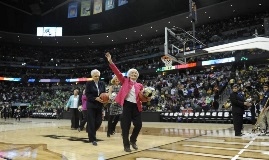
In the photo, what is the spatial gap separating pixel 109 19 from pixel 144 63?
780cm

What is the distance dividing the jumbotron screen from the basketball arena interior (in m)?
0.14

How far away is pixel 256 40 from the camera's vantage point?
473 inches

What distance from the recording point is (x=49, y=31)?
112 feet

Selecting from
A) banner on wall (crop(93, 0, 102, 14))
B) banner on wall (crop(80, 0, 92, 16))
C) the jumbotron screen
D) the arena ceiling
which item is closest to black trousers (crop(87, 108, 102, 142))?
the arena ceiling

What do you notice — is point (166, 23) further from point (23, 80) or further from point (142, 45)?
point (23, 80)

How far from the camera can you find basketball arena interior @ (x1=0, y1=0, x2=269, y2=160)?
929 cm

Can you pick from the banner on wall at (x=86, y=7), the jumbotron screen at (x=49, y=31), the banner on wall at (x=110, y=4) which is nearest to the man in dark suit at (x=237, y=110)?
the banner on wall at (x=110, y=4)

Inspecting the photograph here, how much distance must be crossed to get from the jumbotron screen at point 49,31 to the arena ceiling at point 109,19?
2.76 feet

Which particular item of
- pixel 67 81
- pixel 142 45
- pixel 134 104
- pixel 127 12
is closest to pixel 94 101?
pixel 134 104

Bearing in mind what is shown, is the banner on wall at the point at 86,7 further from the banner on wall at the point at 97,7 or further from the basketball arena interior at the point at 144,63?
the banner on wall at the point at 97,7

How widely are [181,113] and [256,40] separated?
239 inches

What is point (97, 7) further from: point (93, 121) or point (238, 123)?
point (93, 121)

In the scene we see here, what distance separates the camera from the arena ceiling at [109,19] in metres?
26.0

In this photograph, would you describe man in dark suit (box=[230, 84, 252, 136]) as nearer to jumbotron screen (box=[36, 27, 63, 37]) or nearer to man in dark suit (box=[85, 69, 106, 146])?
man in dark suit (box=[85, 69, 106, 146])
